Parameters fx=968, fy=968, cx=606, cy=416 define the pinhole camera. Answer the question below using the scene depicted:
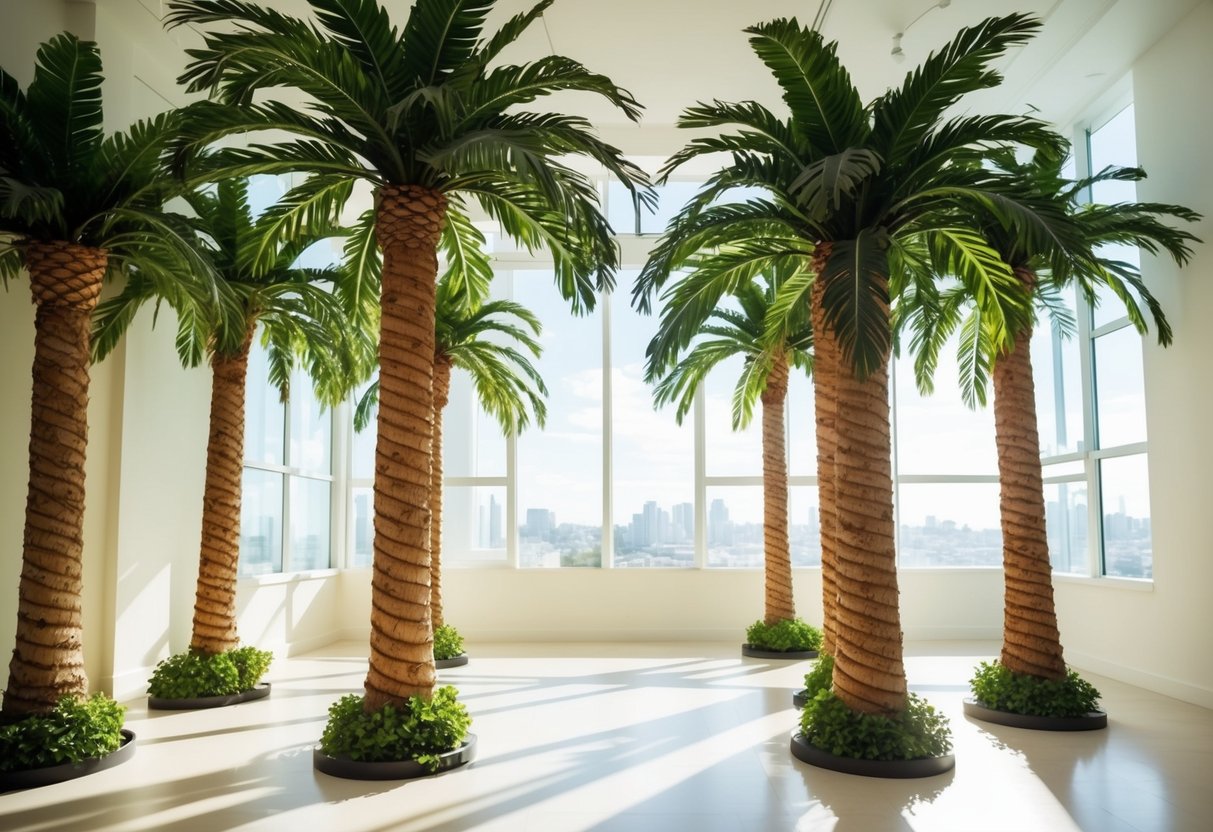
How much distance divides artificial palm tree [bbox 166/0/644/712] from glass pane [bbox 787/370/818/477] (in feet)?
28.9

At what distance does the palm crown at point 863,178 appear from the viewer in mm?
6348

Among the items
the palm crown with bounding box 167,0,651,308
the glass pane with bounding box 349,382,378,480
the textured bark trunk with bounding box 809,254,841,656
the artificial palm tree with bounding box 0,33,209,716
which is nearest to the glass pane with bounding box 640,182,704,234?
the glass pane with bounding box 349,382,378,480

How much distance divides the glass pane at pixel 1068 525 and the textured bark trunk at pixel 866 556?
5923 millimetres

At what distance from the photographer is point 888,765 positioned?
634 cm

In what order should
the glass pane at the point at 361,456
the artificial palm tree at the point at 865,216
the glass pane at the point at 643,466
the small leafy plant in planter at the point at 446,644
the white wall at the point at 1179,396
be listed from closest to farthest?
the artificial palm tree at the point at 865,216 < the white wall at the point at 1179,396 < the small leafy plant in planter at the point at 446,644 < the glass pane at the point at 643,466 < the glass pane at the point at 361,456

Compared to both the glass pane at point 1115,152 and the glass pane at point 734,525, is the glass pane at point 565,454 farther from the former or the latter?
the glass pane at point 1115,152

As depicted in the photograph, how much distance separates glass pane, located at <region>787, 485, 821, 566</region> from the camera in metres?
14.8

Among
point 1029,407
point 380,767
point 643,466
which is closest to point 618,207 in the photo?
point 643,466

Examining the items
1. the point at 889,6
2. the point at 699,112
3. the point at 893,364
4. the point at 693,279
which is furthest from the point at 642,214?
the point at 699,112

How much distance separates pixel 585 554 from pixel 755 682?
5.03m

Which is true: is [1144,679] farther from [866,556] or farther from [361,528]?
[361,528]

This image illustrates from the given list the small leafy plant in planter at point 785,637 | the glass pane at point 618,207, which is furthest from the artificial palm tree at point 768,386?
the glass pane at point 618,207

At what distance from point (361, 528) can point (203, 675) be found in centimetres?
651

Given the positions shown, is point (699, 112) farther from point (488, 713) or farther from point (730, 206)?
point (488, 713)
